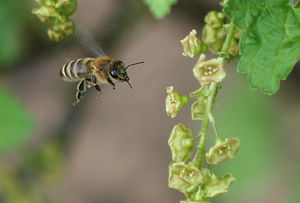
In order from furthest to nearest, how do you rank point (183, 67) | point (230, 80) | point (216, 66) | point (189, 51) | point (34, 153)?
point (183, 67) → point (230, 80) → point (34, 153) → point (189, 51) → point (216, 66)

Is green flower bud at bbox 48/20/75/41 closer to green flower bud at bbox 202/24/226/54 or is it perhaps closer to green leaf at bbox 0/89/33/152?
green flower bud at bbox 202/24/226/54

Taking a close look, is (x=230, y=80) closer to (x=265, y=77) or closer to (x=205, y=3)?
(x=205, y=3)

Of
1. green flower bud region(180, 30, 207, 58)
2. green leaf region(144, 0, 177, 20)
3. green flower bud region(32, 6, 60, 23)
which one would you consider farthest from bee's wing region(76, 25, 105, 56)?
green flower bud region(180, 30, 207, 58)

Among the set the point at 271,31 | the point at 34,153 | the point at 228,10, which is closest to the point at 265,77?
the point at 271,31

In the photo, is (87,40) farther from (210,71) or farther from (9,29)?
(9,29)

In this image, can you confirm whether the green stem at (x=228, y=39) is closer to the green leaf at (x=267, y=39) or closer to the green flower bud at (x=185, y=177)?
the green leaf at (x=267, y=39)
